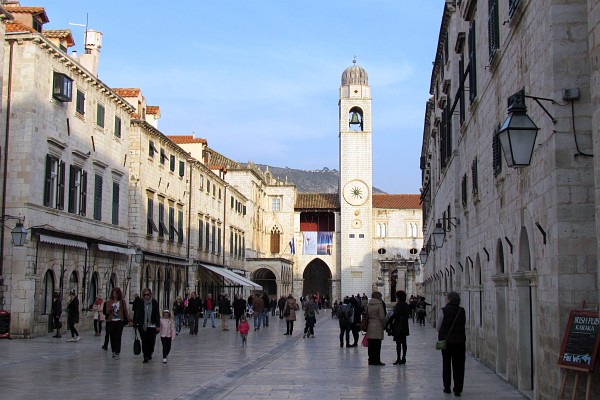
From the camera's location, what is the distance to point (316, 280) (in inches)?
3364

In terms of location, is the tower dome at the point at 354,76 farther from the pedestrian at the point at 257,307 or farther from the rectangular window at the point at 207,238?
the pedestrian at the point at 257,307

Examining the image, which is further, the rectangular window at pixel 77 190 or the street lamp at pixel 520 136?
the rectangular window at pixel 77 190

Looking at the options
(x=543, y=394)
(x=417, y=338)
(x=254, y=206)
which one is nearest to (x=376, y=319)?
(x=543, y=394)

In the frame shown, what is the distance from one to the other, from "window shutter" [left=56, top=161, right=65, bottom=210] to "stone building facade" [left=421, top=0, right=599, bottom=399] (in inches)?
555

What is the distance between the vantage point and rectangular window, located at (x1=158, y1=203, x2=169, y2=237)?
3856 cm

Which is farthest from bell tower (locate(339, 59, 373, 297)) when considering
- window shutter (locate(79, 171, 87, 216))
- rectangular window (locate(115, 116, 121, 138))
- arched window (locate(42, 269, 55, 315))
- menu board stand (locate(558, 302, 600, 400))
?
menu board stand (locate(558, 302, 600, 400))

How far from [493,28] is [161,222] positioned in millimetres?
27554

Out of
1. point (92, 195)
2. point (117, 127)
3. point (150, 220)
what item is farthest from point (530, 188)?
point (150, 220)

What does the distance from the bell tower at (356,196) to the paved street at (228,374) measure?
174 feet

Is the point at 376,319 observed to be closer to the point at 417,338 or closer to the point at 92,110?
the point at 417,338

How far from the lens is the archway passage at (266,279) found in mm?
72500

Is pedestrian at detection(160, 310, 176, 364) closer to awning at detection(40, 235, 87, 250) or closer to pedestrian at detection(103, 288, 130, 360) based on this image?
pedestrian at detection(103, 288, 130, 360)

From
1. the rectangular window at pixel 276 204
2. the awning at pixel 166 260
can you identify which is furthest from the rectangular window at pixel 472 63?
the rectangular window at pixel 276 204

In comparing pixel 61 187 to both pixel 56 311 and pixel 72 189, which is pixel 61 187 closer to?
pixel 72 189
